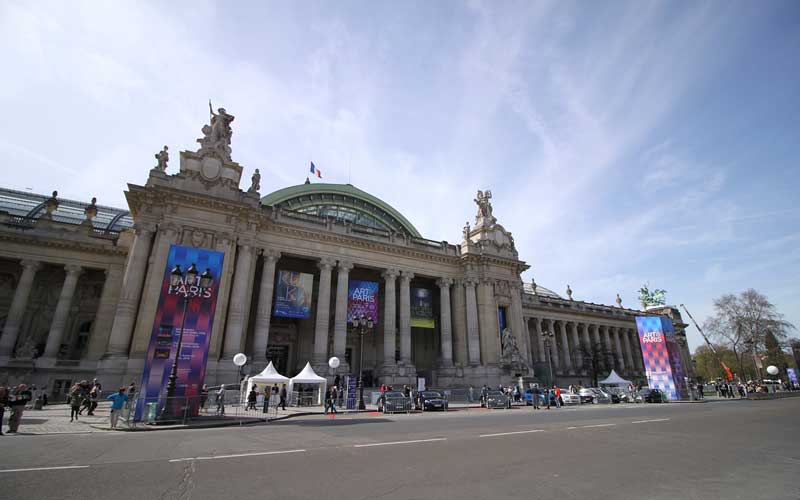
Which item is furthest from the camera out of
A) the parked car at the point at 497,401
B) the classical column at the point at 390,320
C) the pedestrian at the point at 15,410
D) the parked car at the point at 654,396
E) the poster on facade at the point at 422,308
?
the poster on facade at the point at 422,308

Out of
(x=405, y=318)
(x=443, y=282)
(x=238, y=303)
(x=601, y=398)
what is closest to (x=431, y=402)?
(x=405, y=318)

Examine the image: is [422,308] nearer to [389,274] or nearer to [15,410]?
[389,274]

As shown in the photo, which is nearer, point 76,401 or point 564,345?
point 76,401

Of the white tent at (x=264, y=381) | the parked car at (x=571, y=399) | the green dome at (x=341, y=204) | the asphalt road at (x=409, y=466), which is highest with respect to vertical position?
the green dome at (x=341, y=204)

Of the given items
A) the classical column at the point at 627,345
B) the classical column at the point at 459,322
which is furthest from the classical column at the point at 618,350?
the classical column at the point at 459,322

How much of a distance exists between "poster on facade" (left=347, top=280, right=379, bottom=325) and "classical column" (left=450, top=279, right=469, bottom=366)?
10.2m

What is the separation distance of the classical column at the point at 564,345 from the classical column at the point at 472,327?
1043 inches

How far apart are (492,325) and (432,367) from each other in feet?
27.1

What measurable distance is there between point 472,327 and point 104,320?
108 feet

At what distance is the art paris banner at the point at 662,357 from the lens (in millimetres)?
34094

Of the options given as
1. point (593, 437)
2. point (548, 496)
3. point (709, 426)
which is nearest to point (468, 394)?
point (709, 426)

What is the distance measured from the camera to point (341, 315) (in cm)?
3450

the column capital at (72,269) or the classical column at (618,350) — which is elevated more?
the column capital at (72,269)

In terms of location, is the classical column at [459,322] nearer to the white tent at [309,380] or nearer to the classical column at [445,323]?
the classical column at [445,323]
